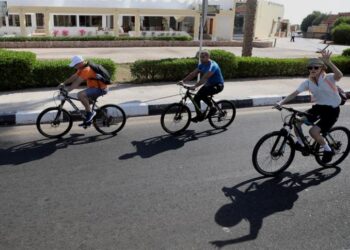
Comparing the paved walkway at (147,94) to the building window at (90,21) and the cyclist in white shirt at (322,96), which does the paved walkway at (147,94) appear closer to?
the cyclist in white shirt at (322,96)

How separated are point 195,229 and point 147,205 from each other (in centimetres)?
76

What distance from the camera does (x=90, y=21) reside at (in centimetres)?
3628

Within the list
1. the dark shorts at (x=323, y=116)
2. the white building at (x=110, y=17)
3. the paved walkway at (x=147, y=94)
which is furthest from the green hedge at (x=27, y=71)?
the white building at (x=110, y=17)

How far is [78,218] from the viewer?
4.20m

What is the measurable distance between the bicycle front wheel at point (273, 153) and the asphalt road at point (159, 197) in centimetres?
16

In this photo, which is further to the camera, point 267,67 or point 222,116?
point 267,67

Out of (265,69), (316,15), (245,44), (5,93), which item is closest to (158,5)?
(245,44)

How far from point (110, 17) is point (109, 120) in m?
32.3

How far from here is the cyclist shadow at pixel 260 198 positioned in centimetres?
422

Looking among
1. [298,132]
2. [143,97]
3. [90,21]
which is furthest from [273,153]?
[90,21]

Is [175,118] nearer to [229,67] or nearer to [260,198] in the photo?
[260,198]

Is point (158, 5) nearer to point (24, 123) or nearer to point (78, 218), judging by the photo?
point (24, 123)

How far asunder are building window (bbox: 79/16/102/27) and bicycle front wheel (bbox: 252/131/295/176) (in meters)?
33.5

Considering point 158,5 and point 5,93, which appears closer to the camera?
point 5,93
